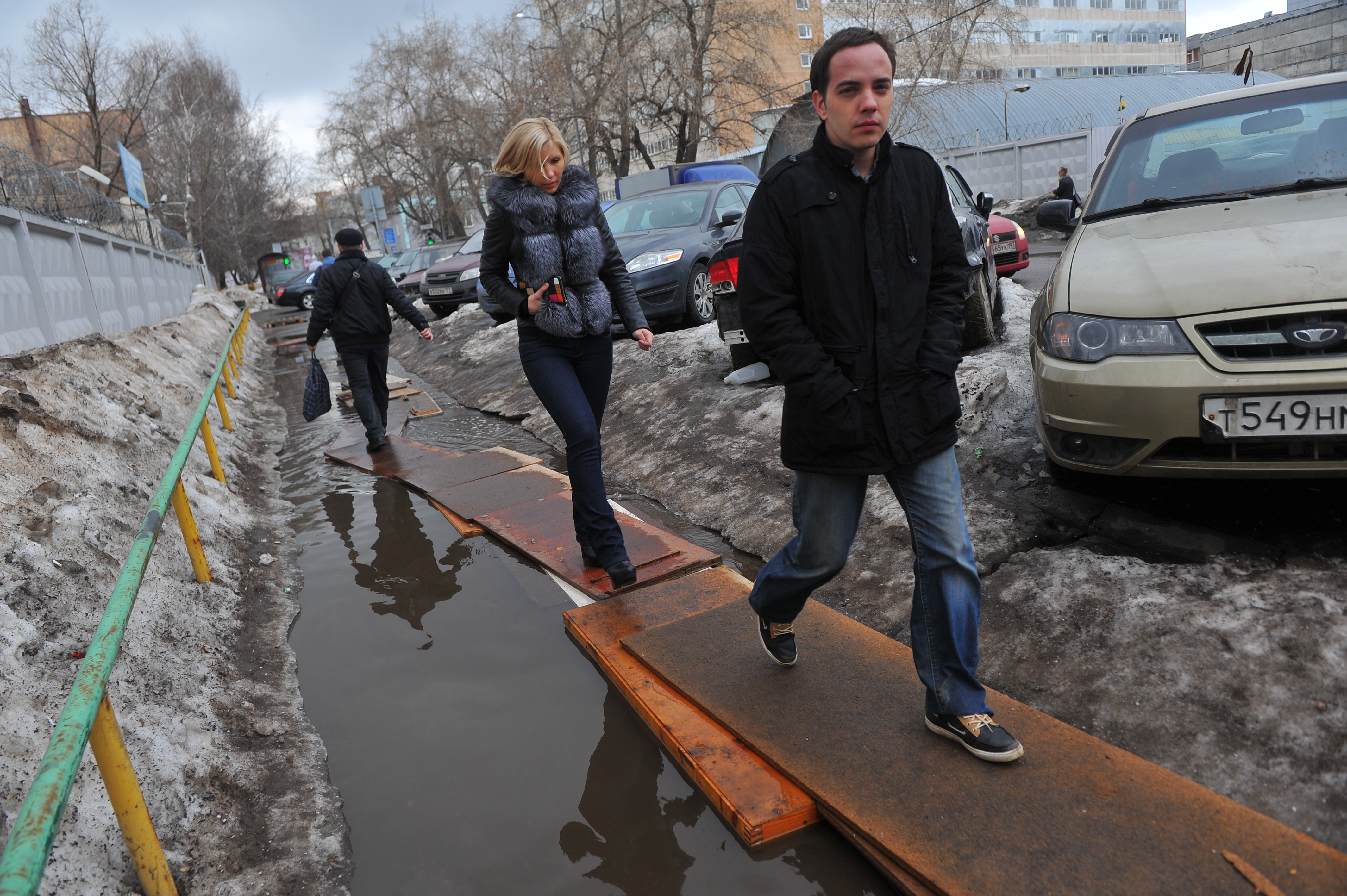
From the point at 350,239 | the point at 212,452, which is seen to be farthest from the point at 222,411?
the point at 212,452

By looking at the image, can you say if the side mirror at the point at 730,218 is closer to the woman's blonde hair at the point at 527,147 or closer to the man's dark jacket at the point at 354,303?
the man's dark jacket at the point at 354,303

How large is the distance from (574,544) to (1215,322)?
312 cm

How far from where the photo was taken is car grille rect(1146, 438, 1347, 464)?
9.21 feet

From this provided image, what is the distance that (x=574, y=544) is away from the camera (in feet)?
15.4

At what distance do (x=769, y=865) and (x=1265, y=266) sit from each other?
2.61 m

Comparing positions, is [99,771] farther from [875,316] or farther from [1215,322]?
[1215,322]

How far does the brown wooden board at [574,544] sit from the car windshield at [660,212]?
5477 millimetres

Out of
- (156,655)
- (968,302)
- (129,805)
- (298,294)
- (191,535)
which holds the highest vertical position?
(298,294)

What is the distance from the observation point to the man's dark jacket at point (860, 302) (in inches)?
93.2

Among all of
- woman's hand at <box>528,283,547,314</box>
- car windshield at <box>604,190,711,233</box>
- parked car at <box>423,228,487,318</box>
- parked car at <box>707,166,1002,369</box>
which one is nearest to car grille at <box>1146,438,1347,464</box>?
woman's hand at <box>528,283,547,314</box>

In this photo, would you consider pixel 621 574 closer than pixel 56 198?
Yes

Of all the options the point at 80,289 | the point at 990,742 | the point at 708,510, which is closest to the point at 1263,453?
the point at 990,742

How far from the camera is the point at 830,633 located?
3395 millimetres

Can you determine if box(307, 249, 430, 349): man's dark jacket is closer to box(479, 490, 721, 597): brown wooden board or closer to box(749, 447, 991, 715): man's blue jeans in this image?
box(479, 490, 721, 597): brown wooden board
